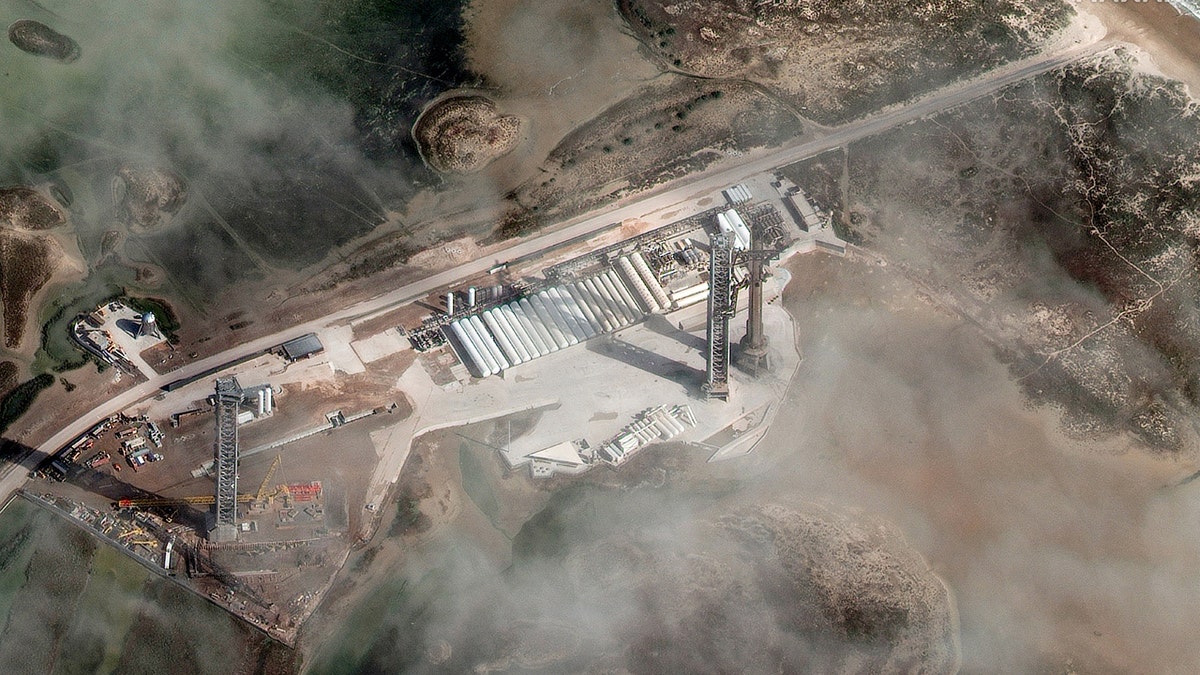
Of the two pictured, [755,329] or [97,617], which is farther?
[755,329]

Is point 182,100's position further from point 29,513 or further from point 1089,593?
point 1089,593

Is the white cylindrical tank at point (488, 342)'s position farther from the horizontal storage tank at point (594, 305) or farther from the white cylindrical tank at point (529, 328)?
the horizontal storage tank at point (594, 305)

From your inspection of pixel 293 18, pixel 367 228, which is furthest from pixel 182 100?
pixel 367 228

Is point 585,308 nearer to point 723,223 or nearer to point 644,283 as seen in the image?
point 644,283

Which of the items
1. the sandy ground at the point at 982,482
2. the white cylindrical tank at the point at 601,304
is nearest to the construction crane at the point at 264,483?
the white cylindrical tank at the point at 601,304

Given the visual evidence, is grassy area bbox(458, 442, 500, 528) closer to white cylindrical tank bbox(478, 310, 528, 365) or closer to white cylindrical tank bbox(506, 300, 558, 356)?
white cylindrical tank bbox(478, 310, 528, 365)

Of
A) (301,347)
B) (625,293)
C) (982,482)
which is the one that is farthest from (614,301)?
(982,482)
